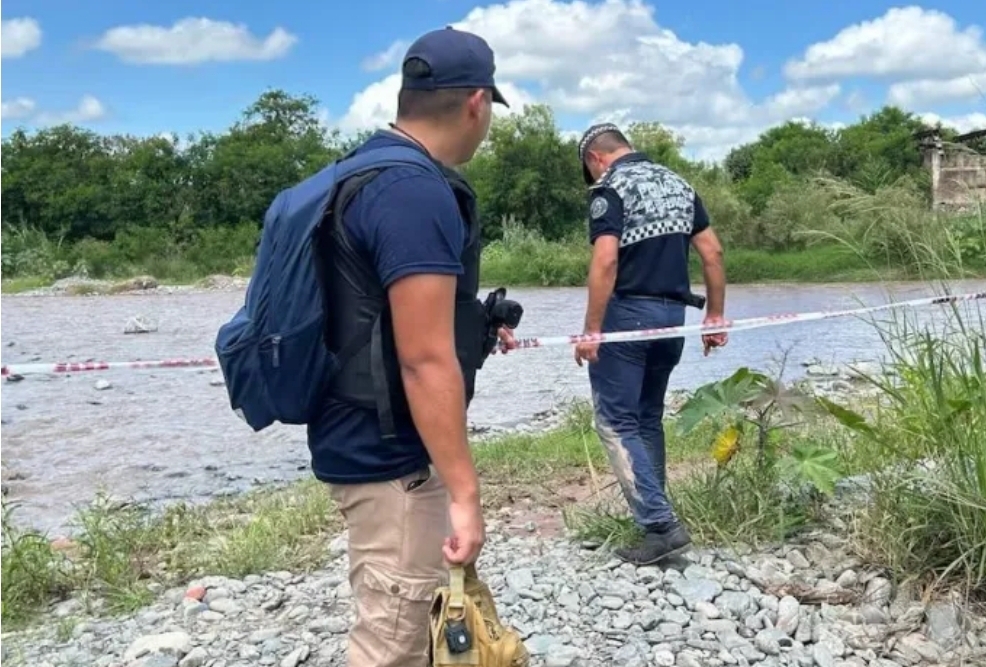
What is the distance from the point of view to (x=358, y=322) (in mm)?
2342

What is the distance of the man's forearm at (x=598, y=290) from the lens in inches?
172

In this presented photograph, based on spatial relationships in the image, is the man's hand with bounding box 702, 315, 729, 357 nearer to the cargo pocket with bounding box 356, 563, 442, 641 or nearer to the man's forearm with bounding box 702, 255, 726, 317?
the man's forearm with bounding box 702, 255, 726, 317

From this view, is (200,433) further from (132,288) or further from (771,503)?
(132,288)

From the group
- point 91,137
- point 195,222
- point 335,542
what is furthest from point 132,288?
point 335,542

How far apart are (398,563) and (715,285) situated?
A: 2.78m

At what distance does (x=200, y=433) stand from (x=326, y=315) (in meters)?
8.93

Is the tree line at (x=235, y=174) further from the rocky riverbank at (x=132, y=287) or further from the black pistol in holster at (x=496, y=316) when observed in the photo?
the black pistol in holster at (x=496, y=316)

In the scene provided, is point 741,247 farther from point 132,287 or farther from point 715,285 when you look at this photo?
point 715,285

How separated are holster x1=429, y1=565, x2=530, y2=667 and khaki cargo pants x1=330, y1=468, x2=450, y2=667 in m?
0.10

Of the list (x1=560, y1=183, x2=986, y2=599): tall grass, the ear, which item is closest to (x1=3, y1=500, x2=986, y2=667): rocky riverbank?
(x1=560, y1=183, x2=986, y2=599): tall grass

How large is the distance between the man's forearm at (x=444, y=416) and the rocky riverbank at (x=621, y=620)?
1.50 metres

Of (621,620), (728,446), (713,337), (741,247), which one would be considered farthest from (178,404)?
(741,247)

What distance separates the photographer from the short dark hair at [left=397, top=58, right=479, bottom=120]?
241 centimetres

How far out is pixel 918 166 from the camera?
488 cm
